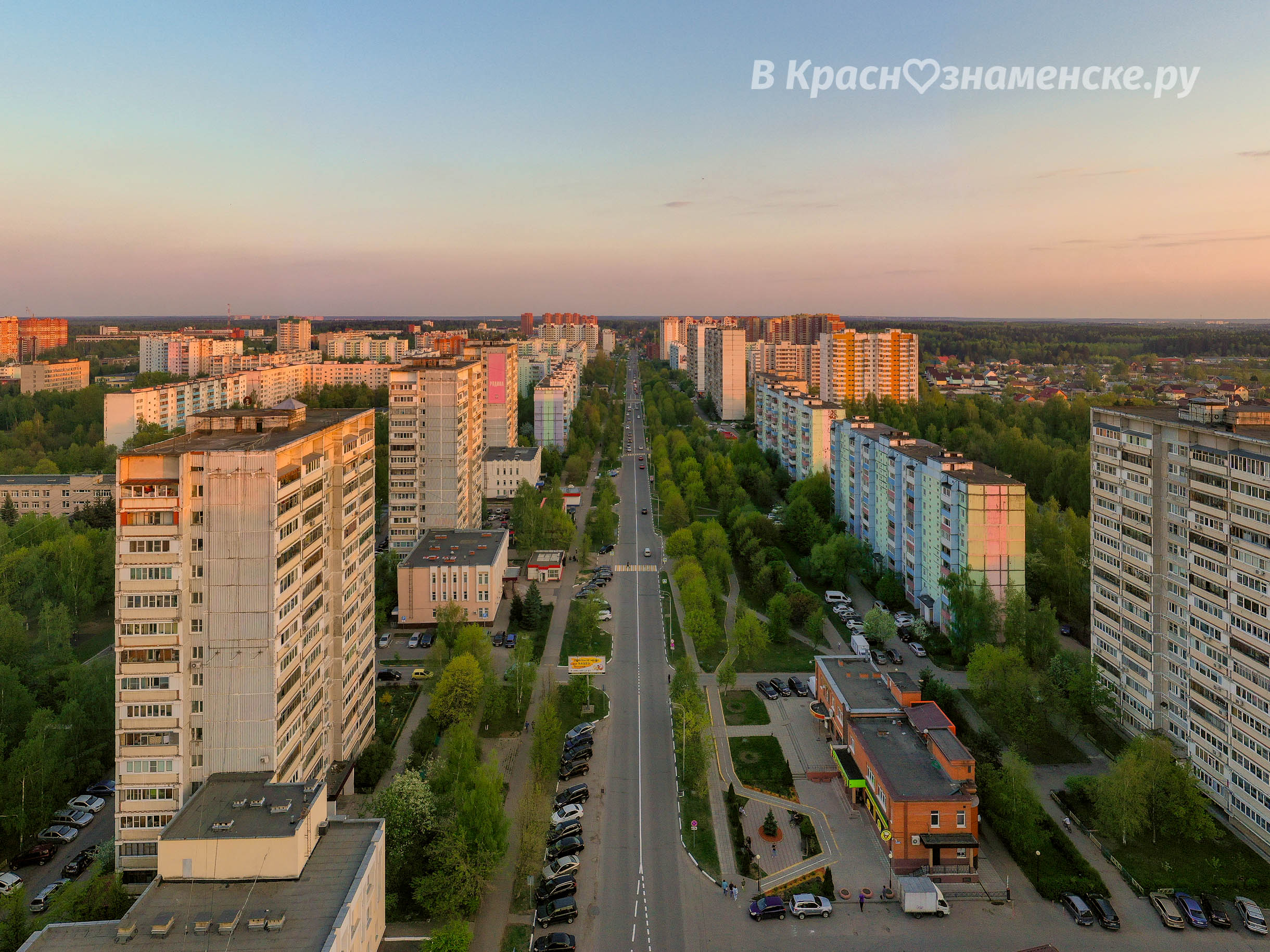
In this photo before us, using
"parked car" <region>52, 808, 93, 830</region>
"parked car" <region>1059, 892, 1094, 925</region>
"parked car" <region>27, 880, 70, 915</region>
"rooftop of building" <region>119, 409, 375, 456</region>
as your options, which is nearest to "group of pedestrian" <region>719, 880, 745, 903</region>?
"parked car" <region>1059, 892, 1094, 925</region>

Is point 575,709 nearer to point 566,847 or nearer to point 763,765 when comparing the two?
point 763,765

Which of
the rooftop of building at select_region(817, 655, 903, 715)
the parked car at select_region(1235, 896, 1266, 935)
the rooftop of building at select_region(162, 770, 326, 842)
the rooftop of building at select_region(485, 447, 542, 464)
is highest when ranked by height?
the rooftop of building at select_region(485, 447, 542, 464)

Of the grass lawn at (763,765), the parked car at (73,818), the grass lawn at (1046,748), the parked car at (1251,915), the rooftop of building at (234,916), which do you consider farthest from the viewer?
the grass lawn at (1046,748)

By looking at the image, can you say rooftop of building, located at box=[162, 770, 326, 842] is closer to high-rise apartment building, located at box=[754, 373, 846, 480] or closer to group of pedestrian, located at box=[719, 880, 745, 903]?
group of pedestrian, located at box=[719, 880, 745, 903]

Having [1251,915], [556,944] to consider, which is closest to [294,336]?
[556,944]

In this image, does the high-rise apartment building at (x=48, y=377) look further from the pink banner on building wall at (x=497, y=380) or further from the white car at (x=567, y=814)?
the white car at (x=567, y=814)

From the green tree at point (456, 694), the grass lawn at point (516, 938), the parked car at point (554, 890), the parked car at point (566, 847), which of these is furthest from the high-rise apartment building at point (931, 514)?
the grass lawn at point (516, 938)
